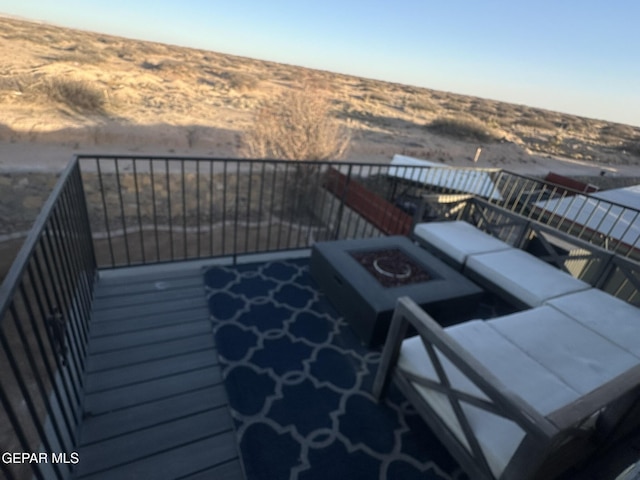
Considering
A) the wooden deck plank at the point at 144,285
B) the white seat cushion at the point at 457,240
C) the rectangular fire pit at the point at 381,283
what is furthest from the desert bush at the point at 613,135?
the wooden deck plank at the point at 144,285

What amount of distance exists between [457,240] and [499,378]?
6.41 ft

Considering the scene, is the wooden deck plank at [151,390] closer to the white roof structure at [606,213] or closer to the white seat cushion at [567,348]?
the white seat cushion at [567,348]

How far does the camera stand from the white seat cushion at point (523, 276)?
8.90ft

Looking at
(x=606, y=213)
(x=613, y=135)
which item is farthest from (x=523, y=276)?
(x=613, y=135)

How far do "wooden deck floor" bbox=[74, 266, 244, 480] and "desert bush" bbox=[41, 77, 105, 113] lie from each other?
13730 millimetres

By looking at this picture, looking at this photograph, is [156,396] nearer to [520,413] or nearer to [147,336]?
[147,336]

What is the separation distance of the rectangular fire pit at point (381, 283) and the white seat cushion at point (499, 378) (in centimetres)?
47

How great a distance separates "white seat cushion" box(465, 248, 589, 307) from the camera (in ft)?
8.90

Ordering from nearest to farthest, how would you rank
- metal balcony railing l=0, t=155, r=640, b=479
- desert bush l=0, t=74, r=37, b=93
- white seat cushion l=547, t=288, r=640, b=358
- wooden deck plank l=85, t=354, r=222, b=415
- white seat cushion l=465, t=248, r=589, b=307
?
metal balcony railing l=0, t=155, r=640, b=479 → wooden deck plank l=85, t=354, r=222, b=415 → white seat cushion l=547, t=288, r=640, b=358 → white seat cushion l=465, t=248, r=589, b=307 → desert bush l=0, t=74, r=37, b=93

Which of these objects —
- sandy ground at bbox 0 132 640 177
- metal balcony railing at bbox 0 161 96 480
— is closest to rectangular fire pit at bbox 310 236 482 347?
metal balcony railing at bbox 0 161 96 480

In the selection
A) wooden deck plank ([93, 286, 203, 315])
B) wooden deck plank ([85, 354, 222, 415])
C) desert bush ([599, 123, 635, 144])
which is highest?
desert bush ([599, 123, 635, 144])

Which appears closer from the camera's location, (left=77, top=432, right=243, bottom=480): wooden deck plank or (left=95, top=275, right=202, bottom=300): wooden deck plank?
(left=77, top=432, right=243, bottom=480): wooden deck plank

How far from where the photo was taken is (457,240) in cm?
350

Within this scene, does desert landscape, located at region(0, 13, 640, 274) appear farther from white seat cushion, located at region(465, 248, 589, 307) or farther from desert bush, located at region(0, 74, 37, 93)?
white seat cushion, located at region(465, 248, 589, 307)
